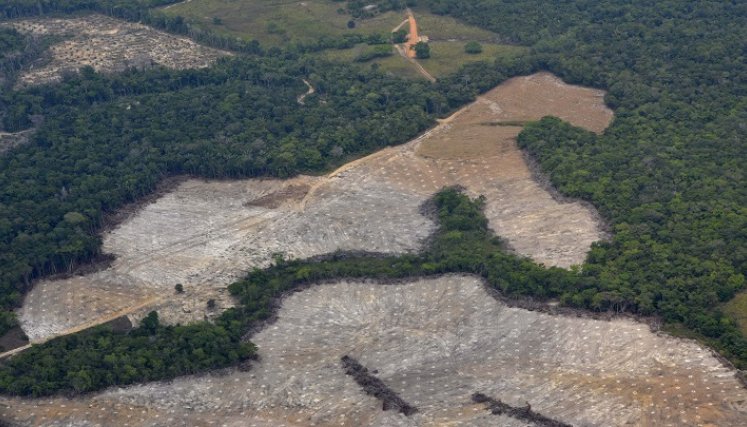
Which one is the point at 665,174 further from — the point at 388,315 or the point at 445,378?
the point at 445,378

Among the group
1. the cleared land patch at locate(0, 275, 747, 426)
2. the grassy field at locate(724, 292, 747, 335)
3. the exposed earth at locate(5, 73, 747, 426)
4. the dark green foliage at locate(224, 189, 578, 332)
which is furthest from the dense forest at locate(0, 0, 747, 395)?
the cleared land patch at locate(0, 275, 747, 426)

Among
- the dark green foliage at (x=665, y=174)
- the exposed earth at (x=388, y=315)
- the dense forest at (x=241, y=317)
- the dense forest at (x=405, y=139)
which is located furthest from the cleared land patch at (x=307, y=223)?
the dark green foliage at (x=665, y=174)

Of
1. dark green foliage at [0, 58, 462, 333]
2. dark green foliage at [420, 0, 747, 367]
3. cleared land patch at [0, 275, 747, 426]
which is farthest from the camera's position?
dark green foliage at [0, 58, 462, 333]

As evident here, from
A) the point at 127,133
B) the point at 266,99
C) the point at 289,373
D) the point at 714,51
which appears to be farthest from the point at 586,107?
the point at 289,373

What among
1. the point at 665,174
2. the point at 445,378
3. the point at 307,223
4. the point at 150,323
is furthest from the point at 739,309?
the point at 150,323

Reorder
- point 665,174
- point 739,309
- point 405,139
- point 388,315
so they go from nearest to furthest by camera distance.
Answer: point 739,309 → point 388,315 → point 665,174 → point 405,139

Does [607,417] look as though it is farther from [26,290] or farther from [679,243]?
[26,290]

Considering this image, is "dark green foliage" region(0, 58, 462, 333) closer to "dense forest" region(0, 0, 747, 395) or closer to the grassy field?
"dense forest" region(0, 0, 747, 395)
